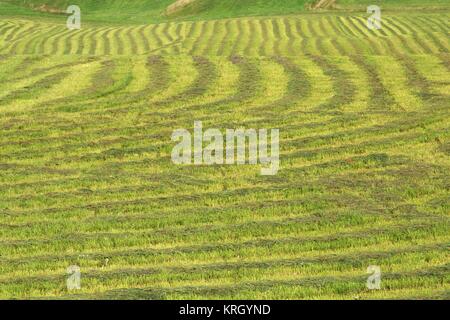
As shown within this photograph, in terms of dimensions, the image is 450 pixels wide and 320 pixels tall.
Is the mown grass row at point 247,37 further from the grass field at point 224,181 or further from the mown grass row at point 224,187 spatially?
the mown grass row at point 224,187

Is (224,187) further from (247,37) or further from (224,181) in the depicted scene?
(247,37)

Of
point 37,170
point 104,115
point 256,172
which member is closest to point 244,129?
point 256,172

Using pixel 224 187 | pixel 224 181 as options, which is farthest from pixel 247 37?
pixel 224 187

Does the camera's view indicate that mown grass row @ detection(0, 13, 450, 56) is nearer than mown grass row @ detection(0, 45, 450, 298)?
No

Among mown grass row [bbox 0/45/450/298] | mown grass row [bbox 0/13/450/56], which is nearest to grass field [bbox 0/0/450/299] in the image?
mown grass row [bbox 0/45/450/298]

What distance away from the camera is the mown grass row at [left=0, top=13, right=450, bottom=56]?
58.2 meters

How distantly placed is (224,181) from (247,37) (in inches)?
1817

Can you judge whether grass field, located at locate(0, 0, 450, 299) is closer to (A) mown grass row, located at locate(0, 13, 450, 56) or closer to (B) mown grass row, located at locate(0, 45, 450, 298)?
(B) mown grass row, located at locate(0, 45, 450, 298)

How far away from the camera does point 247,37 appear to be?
67938 mm

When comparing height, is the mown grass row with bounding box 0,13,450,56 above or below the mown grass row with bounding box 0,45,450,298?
above

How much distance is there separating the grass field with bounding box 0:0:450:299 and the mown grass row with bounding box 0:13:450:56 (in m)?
15.6

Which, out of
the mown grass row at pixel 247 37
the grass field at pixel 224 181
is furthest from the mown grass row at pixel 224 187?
the mown grass row at pixel 247 37

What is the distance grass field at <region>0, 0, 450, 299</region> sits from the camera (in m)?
17.2

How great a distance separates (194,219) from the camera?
68.0 feet
